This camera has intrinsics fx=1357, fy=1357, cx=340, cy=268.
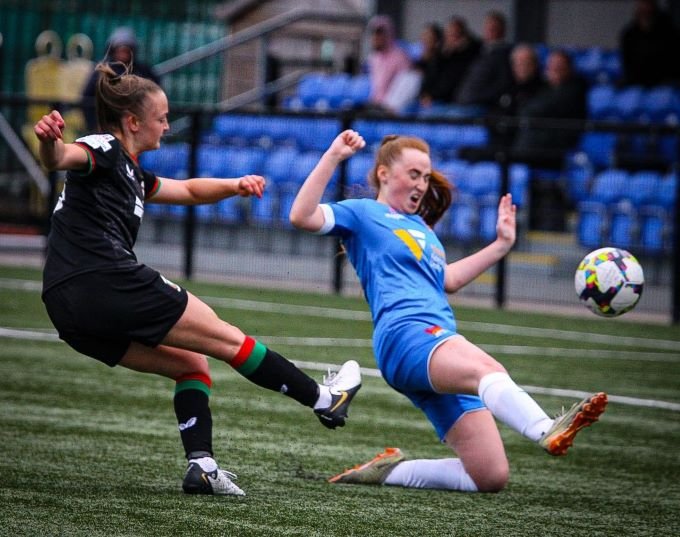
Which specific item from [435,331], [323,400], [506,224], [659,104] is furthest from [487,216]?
[323,400]

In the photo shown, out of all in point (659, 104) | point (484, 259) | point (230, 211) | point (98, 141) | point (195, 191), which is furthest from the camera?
point (659, 104)

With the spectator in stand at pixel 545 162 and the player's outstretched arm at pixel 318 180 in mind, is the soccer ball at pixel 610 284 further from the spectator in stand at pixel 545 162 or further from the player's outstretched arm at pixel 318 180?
the spectator in stand at pixel 545 162

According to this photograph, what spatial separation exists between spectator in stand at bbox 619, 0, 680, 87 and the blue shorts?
11524 millimetres

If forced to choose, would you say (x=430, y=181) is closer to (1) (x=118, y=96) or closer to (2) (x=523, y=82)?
(1) (x=118, y=96)

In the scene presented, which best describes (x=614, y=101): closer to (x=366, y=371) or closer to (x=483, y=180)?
(x=483, y=180)

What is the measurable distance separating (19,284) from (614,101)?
24.1ft

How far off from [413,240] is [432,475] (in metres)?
0.98

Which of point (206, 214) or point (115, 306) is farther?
point (206, 214)

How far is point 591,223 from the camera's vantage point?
1393 cm

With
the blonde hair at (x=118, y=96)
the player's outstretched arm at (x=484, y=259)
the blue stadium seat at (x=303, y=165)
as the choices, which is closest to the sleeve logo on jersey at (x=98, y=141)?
the blonde hair at (x=118, y=96)

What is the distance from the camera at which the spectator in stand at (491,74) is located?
16.3 m

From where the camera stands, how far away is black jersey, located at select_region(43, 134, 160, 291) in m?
4.96

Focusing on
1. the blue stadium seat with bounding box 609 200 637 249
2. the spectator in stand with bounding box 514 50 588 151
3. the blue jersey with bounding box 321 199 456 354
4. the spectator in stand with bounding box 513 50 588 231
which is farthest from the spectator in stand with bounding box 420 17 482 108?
the blue jersey with bounding box 321 199 456 354

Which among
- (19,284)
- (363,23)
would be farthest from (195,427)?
(363,23)
